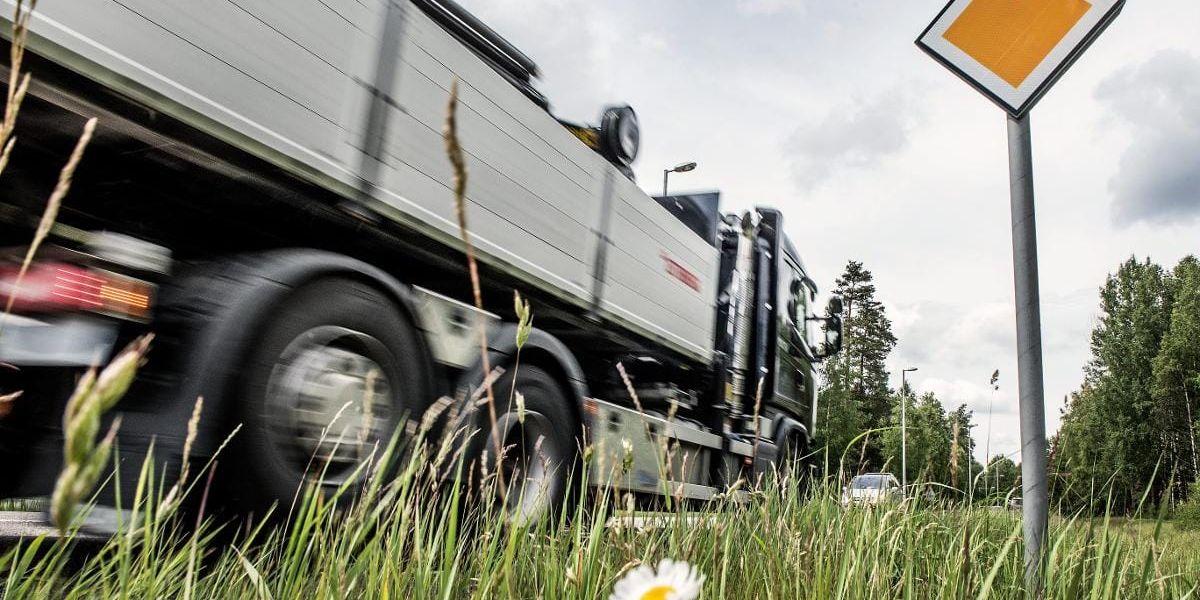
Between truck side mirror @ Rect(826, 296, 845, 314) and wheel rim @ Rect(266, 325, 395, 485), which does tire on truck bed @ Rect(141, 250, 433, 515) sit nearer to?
wheel rim @ Rect(266, 325, 395, 485)

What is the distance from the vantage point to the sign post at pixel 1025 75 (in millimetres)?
2475

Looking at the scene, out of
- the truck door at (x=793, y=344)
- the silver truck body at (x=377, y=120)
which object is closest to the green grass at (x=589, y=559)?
the silver truck body at (x=377, y=120)

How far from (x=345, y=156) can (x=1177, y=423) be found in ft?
197

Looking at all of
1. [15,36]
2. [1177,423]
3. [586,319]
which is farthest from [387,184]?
[1177,423]

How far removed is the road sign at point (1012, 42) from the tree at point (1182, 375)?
51.7 metres

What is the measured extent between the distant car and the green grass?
0.06m

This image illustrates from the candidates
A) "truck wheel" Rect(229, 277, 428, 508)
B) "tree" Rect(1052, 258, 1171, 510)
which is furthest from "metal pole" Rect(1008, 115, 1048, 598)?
"tree" Rect(1052, 258, 1171, 510)

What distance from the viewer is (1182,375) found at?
1937 inches

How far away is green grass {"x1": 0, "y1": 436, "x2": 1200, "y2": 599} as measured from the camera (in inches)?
65.0

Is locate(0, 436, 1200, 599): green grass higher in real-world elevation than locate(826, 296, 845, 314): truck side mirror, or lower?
lower

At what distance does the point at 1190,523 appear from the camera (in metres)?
4.48

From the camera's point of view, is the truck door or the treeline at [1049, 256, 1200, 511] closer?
the truck door

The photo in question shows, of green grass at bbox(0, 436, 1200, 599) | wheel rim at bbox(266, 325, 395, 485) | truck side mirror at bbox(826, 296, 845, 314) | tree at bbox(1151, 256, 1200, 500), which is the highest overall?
tree at bbox(1151, 256, 1200, 500)

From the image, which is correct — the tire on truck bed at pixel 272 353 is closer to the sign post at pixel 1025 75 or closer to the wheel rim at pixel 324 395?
the wheel rim at pixel 324 395
